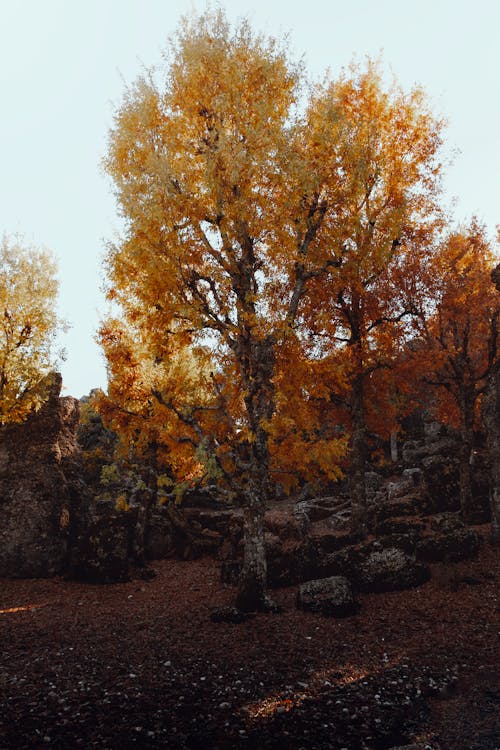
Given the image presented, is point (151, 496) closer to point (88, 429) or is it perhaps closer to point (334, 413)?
point (334, 413)

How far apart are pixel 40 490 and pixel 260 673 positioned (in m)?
12.4

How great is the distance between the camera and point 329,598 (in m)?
11.8

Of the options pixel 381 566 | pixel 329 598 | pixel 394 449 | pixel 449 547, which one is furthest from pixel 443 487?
pixel 394 449

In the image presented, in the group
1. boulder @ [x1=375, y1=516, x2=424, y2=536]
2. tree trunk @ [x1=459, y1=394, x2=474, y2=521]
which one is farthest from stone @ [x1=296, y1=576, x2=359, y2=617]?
tree trunk @ [x1=459, y1=394, x2=474, y2=521]

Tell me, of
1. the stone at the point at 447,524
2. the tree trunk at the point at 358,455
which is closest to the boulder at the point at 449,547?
the stone at the point at 447,524

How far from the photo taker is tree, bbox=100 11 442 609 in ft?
41.5

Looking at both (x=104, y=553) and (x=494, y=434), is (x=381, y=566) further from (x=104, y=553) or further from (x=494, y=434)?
(x=104, y=553)

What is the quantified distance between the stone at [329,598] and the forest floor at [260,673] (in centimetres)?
32

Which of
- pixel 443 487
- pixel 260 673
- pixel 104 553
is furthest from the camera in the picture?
pixel 443 487

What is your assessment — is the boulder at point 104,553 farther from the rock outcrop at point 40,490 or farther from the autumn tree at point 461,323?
the autumn tree at point 461,323

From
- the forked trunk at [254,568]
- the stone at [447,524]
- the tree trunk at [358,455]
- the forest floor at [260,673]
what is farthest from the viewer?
the tree trunk at [358,455]

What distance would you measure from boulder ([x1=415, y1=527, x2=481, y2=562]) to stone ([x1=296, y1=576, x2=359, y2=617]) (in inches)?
133

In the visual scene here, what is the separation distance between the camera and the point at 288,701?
737 centimetres

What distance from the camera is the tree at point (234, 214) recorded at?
12.6 meters
